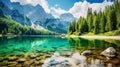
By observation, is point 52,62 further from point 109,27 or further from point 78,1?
point 109,27

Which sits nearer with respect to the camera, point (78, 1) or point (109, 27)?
point (78, 1)

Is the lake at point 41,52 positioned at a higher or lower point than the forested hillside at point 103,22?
lower

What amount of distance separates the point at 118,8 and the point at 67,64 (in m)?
44.7

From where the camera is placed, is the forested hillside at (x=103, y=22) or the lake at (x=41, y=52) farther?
the forested hillside at (x=103, y=22)

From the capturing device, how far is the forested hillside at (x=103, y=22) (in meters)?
52.0

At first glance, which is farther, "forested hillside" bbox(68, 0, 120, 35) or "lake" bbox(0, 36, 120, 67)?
"forested hillside" bbox(68, 0, 120, 35)

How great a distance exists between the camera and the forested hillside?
5199 cm

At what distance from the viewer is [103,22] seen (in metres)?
55.3

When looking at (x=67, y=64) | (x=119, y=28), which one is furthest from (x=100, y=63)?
(x=119, y=28)

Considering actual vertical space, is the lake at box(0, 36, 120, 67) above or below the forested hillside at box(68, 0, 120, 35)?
below

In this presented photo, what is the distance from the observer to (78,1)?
40.0 meters

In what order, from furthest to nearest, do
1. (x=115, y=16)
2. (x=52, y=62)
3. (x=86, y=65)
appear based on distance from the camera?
(x=115, y=16), (x=52, y=62), (x=86, y=65)

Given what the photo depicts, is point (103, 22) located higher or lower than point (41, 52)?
higher

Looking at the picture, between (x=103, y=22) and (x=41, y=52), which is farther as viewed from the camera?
(x=103, y=22)
